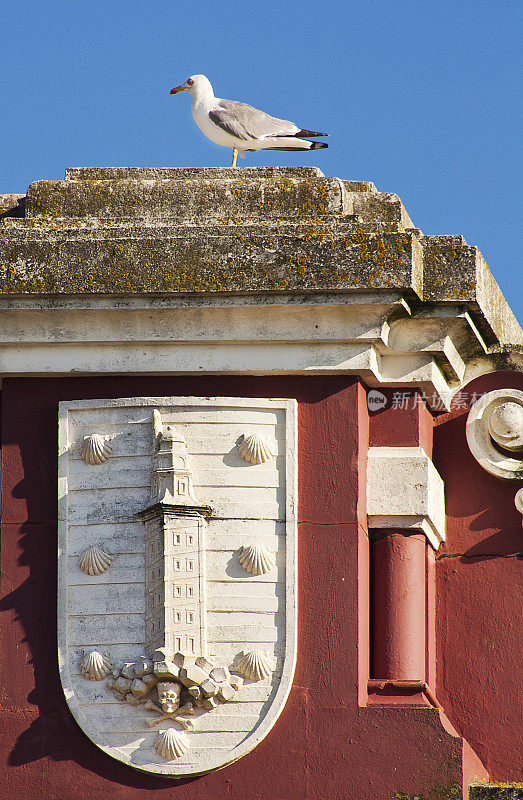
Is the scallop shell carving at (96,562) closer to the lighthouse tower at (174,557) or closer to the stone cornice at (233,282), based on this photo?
the lighthouse tower at (174,557)

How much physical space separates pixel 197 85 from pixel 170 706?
402 cm

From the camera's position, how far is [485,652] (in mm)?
9125

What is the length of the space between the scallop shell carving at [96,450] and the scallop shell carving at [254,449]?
738mm

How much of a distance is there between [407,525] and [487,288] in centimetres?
150

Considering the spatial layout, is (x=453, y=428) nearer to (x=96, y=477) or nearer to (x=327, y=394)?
(x=327, y=394)

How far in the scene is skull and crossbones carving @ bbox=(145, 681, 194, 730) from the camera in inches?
332

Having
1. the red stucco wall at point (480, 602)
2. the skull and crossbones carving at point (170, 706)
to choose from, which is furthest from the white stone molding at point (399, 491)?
the skull and crossbones carving at point (170, 706)

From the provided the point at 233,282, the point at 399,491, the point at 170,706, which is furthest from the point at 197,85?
the point at 170,706

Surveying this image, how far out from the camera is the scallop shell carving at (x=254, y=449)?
873cm

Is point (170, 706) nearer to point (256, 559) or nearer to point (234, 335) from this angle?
point (256, 559)

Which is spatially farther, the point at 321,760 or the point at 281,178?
the point at 281,178

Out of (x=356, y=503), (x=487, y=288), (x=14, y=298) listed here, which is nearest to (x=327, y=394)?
(x=356, y=503)

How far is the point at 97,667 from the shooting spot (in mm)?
8531

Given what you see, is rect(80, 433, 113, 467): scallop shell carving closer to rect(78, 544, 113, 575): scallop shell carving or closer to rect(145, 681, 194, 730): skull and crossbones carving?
rect(78, 544, 113, 575): scallop shell carving
